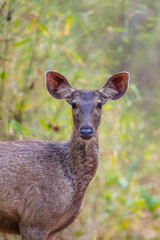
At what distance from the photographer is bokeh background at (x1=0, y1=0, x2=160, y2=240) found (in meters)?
6.94

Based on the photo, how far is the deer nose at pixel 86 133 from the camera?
490 cm

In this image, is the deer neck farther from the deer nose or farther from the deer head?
the deer nose

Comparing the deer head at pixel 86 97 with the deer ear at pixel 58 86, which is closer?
the deer head at pixel 86 97

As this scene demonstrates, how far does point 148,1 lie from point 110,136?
20.0 ft

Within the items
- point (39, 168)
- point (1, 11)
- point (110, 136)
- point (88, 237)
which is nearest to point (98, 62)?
point (110, 136)

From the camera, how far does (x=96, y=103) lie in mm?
5223

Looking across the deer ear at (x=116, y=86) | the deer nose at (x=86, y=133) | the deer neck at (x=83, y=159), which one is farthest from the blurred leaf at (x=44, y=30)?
the deer nose at (x=86, y=133)

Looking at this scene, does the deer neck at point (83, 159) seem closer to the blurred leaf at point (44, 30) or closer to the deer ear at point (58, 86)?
the deer ear at point (58, 86)

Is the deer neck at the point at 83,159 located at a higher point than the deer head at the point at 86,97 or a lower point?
lower

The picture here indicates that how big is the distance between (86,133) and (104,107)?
306 cm

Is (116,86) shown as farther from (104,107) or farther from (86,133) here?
(104,107)

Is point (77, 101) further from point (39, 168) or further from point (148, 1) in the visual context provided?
point (148, 1)

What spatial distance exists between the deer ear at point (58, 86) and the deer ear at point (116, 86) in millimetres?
498

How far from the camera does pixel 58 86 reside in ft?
18.5
